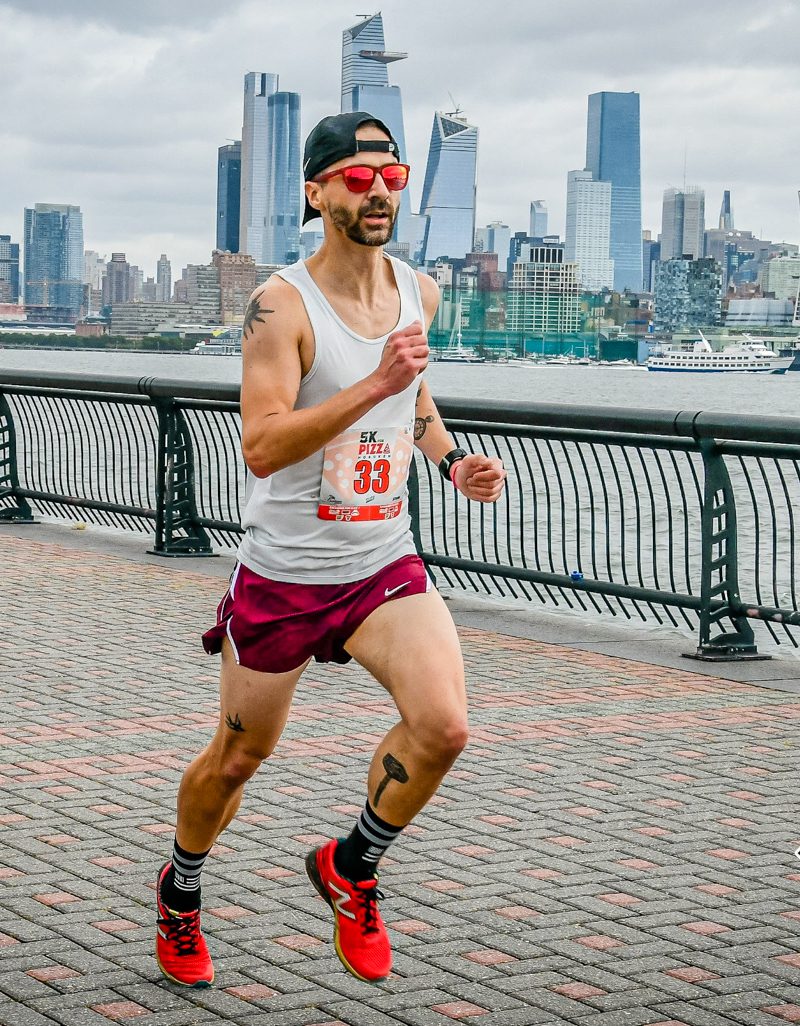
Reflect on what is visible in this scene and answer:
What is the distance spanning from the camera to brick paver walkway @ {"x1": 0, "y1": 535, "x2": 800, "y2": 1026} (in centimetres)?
412

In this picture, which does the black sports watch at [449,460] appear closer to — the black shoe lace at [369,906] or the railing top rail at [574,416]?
the black shoe lace at [369,906]

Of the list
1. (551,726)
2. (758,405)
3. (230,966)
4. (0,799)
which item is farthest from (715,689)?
(758,405)

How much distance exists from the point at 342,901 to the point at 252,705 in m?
0.48

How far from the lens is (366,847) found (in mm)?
3914

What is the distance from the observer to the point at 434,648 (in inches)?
152

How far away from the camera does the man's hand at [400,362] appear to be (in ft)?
11.7

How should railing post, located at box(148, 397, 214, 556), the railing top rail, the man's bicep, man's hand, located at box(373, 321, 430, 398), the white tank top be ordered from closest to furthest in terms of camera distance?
man's hand, located at box(373, 321, 430, 398) → the man's bicep → the white tank top → the railing top rail → railing post, located at box(148, 397, 214, 556)

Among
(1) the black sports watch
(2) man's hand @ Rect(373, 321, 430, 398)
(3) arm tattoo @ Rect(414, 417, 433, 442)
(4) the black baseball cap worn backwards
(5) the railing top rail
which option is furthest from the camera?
(5) the railing top rail

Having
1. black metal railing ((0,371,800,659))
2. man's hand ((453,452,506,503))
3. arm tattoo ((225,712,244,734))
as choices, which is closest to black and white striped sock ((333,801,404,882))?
arm tattoo ((225,712,244,734))

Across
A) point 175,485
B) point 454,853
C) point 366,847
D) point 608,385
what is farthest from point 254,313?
point 608,385

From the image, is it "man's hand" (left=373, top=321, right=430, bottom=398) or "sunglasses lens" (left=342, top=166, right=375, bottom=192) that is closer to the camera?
"man's hand" (left=373, top=321, right=430, bottom=398)

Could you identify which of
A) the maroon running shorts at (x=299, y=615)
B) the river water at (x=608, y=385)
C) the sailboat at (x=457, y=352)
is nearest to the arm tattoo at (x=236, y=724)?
the maroon running shorts at (x=299, y=615)

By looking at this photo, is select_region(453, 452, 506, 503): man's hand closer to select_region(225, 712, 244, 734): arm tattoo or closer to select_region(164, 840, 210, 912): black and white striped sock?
select_region(225, 712, 244, 734): arm tattoo

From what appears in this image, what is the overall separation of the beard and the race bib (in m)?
0.43
